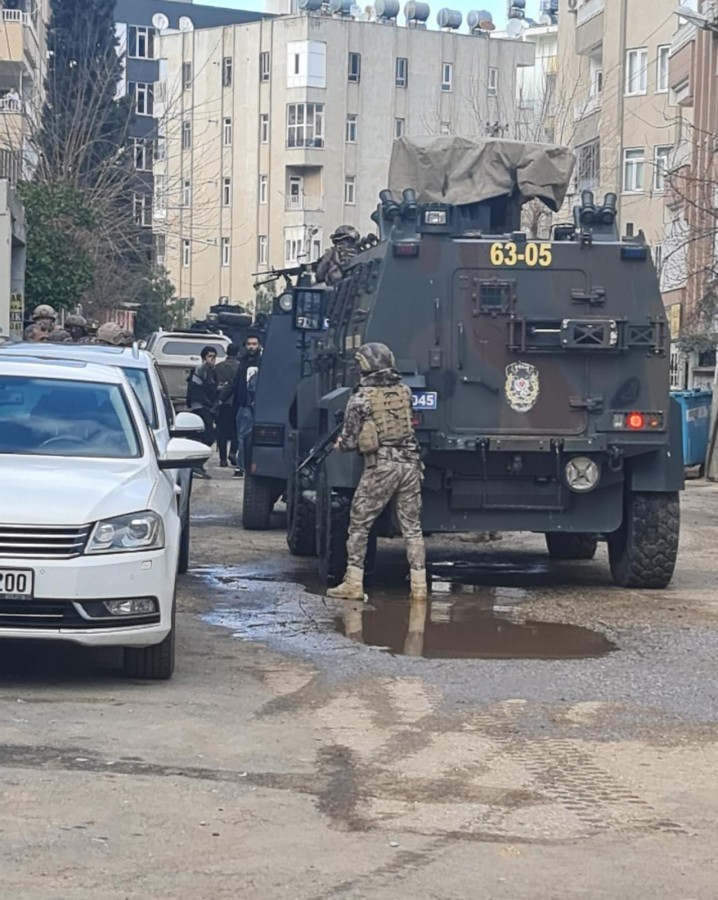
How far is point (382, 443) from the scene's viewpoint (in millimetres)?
11820

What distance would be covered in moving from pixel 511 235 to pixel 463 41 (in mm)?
65744

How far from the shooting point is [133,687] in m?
8.60

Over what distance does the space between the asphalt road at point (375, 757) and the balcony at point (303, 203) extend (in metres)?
62.2

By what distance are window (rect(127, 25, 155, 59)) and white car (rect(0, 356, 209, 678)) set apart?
259 feet

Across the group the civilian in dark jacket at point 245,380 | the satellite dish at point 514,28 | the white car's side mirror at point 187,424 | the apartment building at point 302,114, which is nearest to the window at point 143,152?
the civilian in dark jacket at point 245,380

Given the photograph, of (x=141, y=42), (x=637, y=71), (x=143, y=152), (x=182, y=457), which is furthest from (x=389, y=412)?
(x=141, y=42)

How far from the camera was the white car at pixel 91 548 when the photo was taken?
811cm

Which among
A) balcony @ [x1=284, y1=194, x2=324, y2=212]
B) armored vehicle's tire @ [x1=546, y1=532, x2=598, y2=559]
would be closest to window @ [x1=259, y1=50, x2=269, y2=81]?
balcony @ [x1=284, y1=194, x2=324, y2=212]

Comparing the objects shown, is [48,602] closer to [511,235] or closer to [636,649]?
[636,649]

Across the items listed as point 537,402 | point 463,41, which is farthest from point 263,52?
point 537,402

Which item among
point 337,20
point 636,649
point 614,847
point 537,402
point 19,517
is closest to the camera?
point 614,847

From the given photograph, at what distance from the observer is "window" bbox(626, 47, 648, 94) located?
46.4 m

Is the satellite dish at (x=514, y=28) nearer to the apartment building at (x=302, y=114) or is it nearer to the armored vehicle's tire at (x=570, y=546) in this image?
the apartment building at (x=302, y=114)

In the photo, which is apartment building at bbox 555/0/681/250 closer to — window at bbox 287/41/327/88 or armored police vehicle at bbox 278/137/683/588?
window at bbox 287/41/327/88
